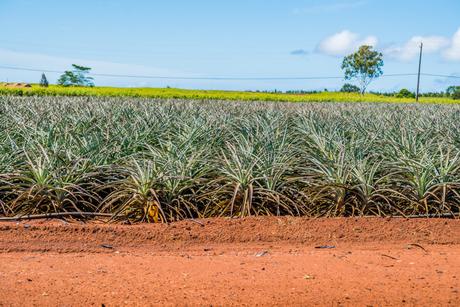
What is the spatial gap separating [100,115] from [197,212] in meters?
4.81

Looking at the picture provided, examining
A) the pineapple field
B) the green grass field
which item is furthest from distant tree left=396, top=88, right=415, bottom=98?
the pineapple field

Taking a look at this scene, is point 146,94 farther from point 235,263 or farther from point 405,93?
point 405,93

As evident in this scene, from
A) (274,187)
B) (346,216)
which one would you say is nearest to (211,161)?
(274,187)

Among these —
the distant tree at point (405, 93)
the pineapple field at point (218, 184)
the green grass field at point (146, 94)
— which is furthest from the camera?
the distant tree at point (405, 93)

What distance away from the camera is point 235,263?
4.23m

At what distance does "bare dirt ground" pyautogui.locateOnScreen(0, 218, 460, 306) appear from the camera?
3.58 metres

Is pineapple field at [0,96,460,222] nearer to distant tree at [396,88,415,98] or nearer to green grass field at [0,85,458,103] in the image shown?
green grass field at [0,85,458,103]

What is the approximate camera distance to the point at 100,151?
6.00 metres

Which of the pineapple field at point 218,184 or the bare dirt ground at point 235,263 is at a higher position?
the pineapple field at point 218,184

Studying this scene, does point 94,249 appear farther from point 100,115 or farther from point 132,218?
point 100,115

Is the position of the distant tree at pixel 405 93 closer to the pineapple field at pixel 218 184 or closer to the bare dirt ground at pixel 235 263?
the pineapple field at pixel 218 184

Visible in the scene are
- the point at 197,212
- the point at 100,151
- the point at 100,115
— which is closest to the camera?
the point at 197,212

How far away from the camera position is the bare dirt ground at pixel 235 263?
3.58 meters

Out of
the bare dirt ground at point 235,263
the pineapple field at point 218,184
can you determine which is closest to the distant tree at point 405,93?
the pineapple field at point 218,184
